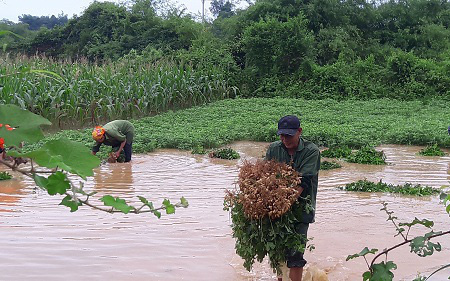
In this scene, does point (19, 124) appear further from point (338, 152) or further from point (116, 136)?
point (338, 152)

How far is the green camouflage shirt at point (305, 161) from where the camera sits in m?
4.72

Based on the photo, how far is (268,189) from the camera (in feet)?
14.1

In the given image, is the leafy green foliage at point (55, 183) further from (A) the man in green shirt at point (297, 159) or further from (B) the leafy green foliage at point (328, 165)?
(B) the leafy green foliage at point (328, 165)

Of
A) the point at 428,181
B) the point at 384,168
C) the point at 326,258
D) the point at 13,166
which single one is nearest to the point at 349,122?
the point at 384,168

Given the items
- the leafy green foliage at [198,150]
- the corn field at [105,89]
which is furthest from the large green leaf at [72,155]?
the corn field at [105,89]

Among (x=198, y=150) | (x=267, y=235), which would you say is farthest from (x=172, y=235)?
(x=198, y=150)

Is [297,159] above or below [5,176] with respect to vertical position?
above

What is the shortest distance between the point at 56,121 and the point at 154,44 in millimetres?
13389

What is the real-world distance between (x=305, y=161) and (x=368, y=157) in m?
7.37

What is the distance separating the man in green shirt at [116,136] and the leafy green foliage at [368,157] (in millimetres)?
4462

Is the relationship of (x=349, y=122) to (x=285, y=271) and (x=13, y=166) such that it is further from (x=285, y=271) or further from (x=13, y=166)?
(x=13, y=166)

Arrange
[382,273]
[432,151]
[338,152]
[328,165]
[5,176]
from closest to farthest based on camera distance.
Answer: [382,273]
[5,176]
[328,165]
[338,152]
[432,151]

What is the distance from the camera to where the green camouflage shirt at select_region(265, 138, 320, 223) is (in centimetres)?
472

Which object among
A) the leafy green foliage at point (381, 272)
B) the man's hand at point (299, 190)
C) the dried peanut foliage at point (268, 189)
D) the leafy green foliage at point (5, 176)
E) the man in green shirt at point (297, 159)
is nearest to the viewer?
the leafy green foliage at point (381, 272)
